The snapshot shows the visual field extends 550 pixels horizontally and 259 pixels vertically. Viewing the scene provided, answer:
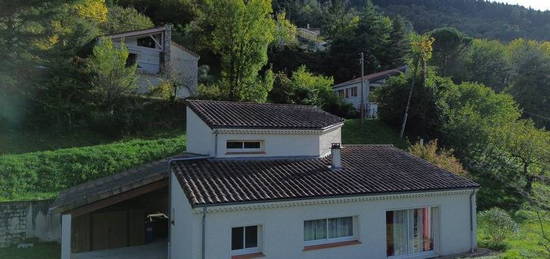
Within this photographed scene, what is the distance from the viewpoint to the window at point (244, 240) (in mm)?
12797

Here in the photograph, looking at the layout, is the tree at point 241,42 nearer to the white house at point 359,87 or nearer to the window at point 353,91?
the white house at point 359,87

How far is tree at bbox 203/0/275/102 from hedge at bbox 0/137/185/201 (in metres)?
9.84

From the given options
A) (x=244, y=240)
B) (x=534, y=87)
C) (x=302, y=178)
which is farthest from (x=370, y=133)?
(x=534, y=87)

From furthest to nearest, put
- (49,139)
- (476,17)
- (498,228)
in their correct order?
(476,17), (49,139), (498,228)

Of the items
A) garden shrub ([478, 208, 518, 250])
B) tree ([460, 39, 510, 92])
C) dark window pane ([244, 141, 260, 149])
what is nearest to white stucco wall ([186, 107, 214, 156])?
dark window pane ([244, 141, 260, 149])

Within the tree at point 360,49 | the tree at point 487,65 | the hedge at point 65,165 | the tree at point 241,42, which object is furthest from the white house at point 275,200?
the tree at point 487,65

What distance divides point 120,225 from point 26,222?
3.67 metres

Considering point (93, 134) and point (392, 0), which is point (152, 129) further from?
point (392, 0)

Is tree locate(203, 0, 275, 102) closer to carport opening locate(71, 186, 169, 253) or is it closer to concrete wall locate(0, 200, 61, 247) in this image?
carport opening locate(71, 186, 169, 253)

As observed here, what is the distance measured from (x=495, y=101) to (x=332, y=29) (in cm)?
4295

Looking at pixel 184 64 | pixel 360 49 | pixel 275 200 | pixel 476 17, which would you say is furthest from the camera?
pixel 476 17

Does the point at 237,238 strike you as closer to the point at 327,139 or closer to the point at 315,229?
the point at 315,229

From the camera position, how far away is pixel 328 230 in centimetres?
1422

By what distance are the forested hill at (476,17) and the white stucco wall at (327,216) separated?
102 meters
